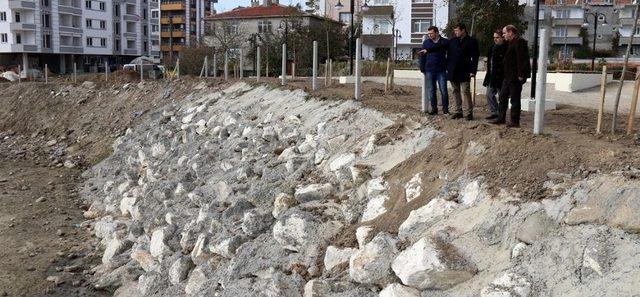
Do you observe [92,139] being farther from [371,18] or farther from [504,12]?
[371,18]

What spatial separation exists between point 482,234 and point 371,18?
5021cm

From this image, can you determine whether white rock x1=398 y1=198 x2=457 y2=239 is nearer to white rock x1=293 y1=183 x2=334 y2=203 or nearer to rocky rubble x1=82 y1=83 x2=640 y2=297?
rocky rubble x1=82 y1=83 x2=640 y2=297

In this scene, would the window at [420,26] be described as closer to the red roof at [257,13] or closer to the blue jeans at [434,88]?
the red roof at [257,13]

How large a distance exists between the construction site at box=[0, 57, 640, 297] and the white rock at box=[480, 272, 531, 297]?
0.01m

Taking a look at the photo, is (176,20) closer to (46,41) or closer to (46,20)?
(46,20)

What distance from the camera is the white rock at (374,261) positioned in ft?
16.9

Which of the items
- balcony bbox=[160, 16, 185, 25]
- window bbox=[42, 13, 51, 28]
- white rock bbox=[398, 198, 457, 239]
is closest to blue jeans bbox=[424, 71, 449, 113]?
white rock bbox=[398, 198, 457, 239]

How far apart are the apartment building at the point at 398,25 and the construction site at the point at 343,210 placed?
126ft

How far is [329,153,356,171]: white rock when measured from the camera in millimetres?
7621

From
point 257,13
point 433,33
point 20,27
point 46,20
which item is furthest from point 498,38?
point 46,20

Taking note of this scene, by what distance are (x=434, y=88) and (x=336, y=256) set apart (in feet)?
12.1

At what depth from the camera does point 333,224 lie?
6.51 metres

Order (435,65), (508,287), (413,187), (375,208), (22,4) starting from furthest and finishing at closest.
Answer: (22,4)
(435,65)
(375,208)
(413,187)
(508,287)

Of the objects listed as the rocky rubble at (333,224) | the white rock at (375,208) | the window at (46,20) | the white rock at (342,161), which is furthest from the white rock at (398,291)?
the window at (46,20)
